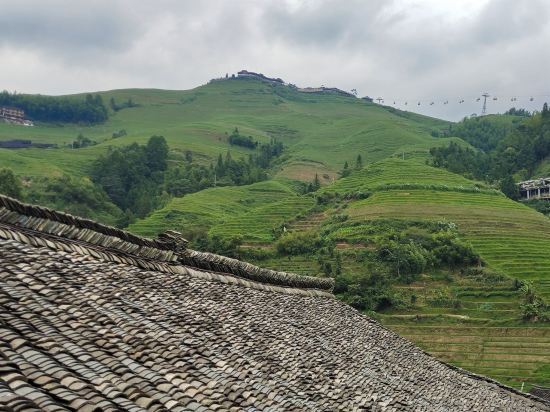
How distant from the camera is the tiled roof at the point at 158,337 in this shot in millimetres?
4410

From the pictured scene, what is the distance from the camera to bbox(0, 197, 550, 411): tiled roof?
4410mm

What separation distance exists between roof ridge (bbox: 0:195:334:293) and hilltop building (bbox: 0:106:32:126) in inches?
6840

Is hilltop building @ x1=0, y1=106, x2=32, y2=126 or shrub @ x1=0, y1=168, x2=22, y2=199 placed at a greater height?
hilltop building @ x1=0, y1=106, x2=32, y2=126

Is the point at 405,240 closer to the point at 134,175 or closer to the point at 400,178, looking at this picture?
the point at 400,178

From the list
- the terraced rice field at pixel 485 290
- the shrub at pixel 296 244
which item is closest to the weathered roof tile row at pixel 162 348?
the terraced rice field at pixel 485 290

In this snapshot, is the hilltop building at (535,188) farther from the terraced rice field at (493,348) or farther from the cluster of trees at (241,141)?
the cluster of trees at (241,141)

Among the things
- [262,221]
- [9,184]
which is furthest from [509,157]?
[9,184]

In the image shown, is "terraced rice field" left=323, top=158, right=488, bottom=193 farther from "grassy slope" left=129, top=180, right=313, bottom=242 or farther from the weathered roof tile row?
the weathered roof tile row

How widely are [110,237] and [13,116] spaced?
182784 millimetres

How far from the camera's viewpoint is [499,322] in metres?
45.8

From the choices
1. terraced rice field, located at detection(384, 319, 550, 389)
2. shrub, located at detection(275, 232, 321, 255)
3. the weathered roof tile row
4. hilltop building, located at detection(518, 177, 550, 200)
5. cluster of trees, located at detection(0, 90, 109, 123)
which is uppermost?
cluster of trees, located at detection(0, 90, 109, 123)

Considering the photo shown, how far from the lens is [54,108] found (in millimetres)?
182500

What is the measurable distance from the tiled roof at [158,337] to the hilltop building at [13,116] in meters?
174

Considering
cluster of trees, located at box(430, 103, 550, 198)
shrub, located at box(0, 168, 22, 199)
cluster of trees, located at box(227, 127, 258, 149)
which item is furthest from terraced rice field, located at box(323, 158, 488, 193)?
cluster of trees, located at box(227, 127, 258, 149)
